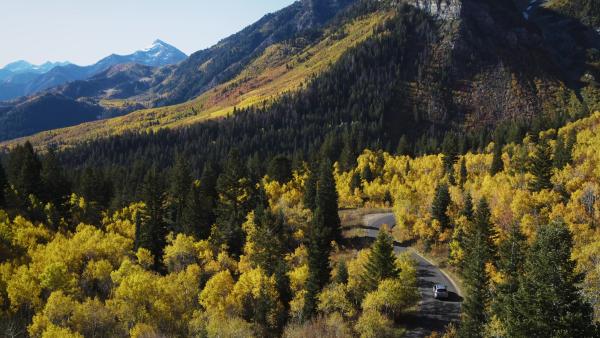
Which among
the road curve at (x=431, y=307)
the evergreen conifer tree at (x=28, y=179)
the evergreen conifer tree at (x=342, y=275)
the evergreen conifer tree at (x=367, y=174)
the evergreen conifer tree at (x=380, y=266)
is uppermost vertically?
the evergreen conifer tree at (x=28, y=179)

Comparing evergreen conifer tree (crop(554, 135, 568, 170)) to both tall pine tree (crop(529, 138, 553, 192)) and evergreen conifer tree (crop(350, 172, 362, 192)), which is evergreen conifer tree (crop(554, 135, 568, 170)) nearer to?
tall pine tree (crop(529, 138, 553, 192))

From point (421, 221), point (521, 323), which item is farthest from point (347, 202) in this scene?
point (521, 323)

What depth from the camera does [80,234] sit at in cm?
8812

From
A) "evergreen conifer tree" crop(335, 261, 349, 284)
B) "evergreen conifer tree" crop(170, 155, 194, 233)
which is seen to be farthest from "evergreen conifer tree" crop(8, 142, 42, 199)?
"evergreen conifer tree" crop(335, 261, 349, 284)

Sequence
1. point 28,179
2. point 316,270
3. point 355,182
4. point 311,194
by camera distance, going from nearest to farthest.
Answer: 1. point 316,270
2. point 311,194
3. point 28,179
4. point 355,182

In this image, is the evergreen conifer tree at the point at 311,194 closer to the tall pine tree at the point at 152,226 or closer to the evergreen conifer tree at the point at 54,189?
the tall pine tree at the point at 152,226

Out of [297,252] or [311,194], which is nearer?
[297,252]

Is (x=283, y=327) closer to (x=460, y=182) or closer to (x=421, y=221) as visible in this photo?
(x=421, y=221)

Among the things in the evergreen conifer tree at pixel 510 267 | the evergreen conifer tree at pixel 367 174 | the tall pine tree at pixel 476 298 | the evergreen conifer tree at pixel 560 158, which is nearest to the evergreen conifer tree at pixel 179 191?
the evergreen conifer tree at pixel 367 174

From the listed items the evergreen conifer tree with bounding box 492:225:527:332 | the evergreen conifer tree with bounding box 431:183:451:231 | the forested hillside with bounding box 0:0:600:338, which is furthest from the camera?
the evergreen conifer tree with bounding box 431:183:451:231

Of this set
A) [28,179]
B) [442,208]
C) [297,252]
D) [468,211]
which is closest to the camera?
[468,211]

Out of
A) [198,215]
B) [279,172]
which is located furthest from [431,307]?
[279,172]

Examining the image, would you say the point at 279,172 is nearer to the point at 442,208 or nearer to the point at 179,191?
the point at 179,191

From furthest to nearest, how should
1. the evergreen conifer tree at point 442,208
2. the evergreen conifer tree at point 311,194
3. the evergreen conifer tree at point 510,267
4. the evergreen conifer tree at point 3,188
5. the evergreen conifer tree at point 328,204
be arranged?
1. the evergreen conifer tree at point 3,188
2. the evergreen conifer tree at point 311,194
3. the evergreen conifer tree at point 328,204
4. the evergreen conifer tree at point 442,208
5. the evergreen conifer tree at point 510,267
